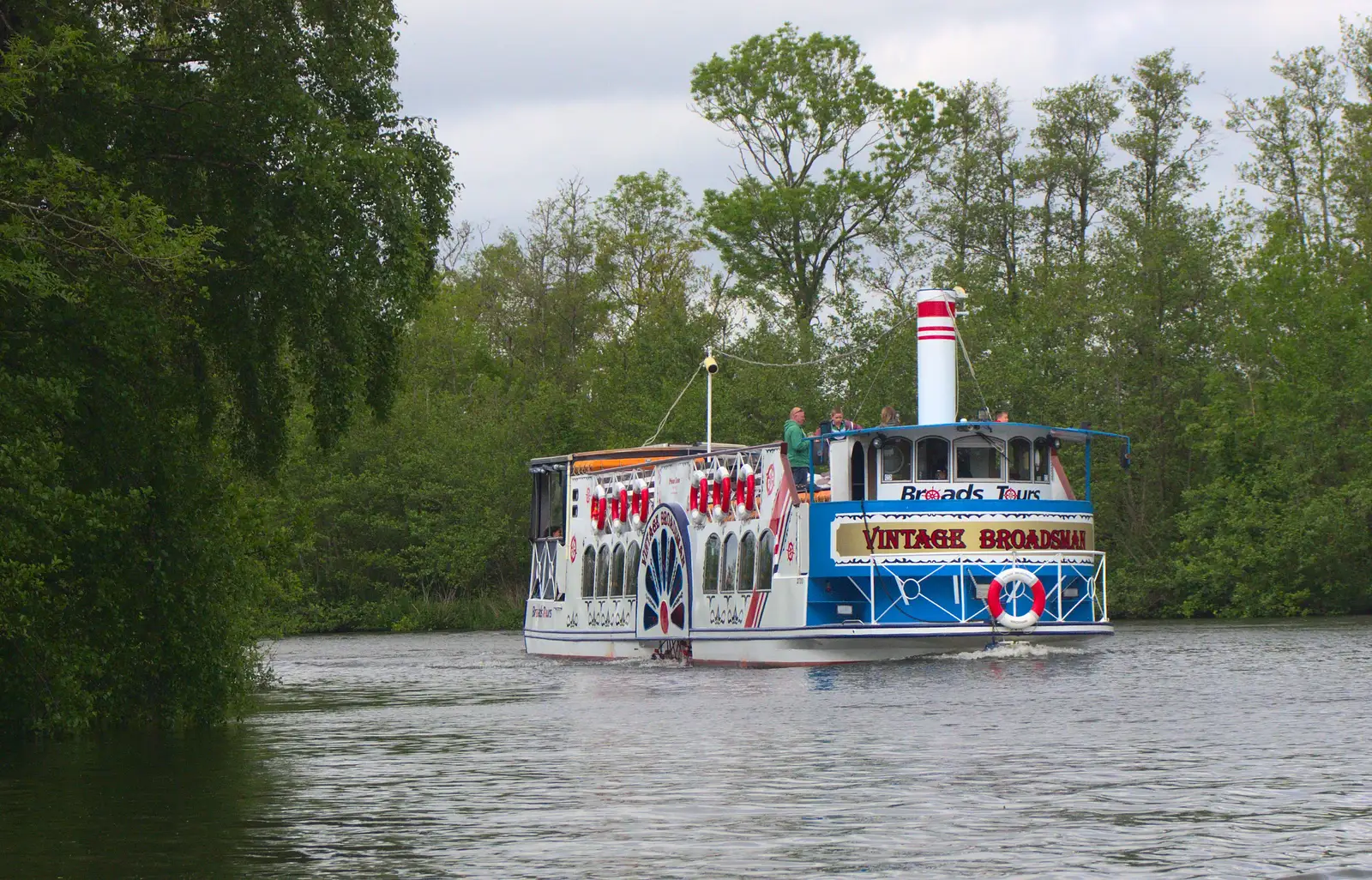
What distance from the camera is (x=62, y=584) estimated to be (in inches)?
747

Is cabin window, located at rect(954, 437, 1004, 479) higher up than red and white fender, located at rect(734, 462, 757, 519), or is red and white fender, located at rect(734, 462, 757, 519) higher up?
cabin window, located at rect(954, 437, 1004, 479)

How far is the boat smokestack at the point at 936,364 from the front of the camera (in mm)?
36031

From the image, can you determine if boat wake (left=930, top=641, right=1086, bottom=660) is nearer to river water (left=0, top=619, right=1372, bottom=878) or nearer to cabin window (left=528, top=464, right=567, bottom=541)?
river water (left=0, top=619, right=1372, bottom=878)

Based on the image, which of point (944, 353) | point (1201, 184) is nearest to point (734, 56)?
point (1201, 184)

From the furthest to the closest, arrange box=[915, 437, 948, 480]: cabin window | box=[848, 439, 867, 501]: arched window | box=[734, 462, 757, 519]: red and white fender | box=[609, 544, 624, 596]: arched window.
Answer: box=[609, 544, 624, 596]: arched window < box=[734, 462, 757, 519]: red and white fender < box=[848, 439, 867, 501]: arched window < box=[915, 437, 948, 480]: cabin window

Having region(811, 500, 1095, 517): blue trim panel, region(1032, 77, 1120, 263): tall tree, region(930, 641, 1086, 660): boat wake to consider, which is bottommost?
region(930, 641, 1086, 660): boat wake

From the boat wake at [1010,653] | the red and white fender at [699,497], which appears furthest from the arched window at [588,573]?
the boat wake at [1010,653]

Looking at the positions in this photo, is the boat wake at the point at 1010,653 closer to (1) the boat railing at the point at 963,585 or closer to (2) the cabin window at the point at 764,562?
(1) the boat railing at the point at 963,585

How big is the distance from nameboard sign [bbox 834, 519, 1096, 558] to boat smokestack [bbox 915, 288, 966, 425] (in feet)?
16.5

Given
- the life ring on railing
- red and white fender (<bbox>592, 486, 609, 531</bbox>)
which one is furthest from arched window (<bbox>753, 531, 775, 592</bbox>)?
red and white fender (<bbox>592, 486, 609, 531</bbox>)

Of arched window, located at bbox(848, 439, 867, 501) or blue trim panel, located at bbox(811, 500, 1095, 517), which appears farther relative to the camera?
arched window, located at bbox(848, 439, 867, 501)

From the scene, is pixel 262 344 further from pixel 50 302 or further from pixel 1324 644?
pixel 1324 644

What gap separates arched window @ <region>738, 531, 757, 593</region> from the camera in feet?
110

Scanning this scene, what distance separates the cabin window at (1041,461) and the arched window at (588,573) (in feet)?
36.7
